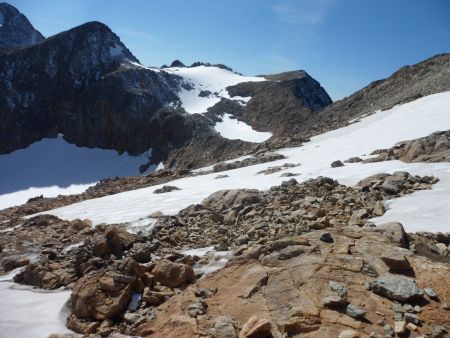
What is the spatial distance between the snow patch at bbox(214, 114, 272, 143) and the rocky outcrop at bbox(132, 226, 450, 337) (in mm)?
55276

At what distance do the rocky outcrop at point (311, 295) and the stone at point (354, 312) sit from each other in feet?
0.05

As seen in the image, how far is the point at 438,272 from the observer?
771cm

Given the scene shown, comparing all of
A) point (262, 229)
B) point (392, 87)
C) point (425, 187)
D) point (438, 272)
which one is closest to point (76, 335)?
point (262, 229)

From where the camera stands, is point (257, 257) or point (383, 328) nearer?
point (383, 328)

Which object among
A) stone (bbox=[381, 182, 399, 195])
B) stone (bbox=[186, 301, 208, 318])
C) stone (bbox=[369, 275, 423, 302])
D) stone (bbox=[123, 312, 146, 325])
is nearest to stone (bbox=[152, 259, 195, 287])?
stone (bbox=[123, 312, 146, 325])

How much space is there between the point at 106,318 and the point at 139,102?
73.3 meters

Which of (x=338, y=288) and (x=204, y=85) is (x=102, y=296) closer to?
(x=338, y=288)

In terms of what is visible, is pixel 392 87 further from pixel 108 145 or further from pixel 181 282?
pixel 108 145

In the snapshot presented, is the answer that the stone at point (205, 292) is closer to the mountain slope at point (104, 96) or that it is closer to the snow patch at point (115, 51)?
the mountain slope at point (104, 96)

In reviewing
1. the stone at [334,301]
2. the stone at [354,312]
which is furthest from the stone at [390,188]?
the stone at [354,312]

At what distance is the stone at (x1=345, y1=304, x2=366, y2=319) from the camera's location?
6.71 m

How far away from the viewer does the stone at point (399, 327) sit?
20.8 ft

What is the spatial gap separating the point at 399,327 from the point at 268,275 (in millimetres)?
2695

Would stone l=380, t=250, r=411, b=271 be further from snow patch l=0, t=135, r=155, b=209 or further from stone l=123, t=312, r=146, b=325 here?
snow patch l=0, t=135, r=155, b=209
